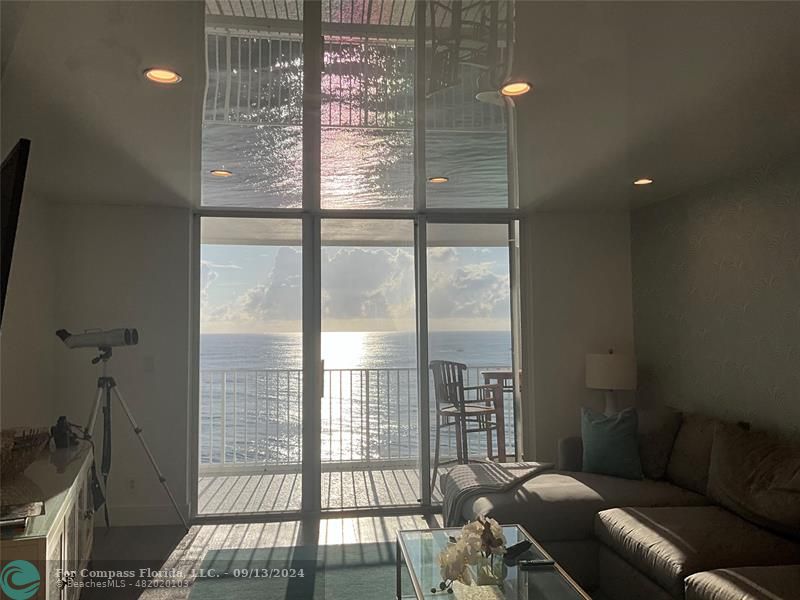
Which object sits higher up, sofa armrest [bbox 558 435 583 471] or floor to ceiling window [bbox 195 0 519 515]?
floor to ceiling window [bbox 195 0 519 515]

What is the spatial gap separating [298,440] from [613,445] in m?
2.10

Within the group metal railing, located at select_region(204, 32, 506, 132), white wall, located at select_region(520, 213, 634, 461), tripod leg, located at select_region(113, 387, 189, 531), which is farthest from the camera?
white wall, located at select_region(520, 213, 634, 461)

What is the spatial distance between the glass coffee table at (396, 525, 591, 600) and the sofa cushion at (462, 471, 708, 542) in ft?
1.44

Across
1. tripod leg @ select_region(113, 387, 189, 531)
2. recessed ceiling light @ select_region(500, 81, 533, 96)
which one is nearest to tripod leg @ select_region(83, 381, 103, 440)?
tripod leg @ select_region(113, 387, 189, 531)

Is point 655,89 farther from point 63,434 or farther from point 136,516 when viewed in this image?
point 136,516

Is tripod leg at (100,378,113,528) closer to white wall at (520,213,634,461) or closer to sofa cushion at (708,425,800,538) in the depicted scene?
white wall at (520,213,634,461)

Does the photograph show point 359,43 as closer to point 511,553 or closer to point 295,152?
point 295,152

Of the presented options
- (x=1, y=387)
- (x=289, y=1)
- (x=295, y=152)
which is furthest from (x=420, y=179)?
(x=1, y=387)

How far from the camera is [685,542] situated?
2402 mm

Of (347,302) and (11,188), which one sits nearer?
(11,188)

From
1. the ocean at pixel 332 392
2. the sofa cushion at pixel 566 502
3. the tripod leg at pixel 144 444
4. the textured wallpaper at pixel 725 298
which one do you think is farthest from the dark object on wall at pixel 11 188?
the textured wallpaper at pixel 725 298

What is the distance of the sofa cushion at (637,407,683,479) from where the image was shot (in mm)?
3340

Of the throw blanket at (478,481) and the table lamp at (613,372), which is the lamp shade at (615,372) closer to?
the table lamp at (613,372)

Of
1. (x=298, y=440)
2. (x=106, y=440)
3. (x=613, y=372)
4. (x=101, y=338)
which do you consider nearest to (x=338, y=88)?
(x=101, y=338)
